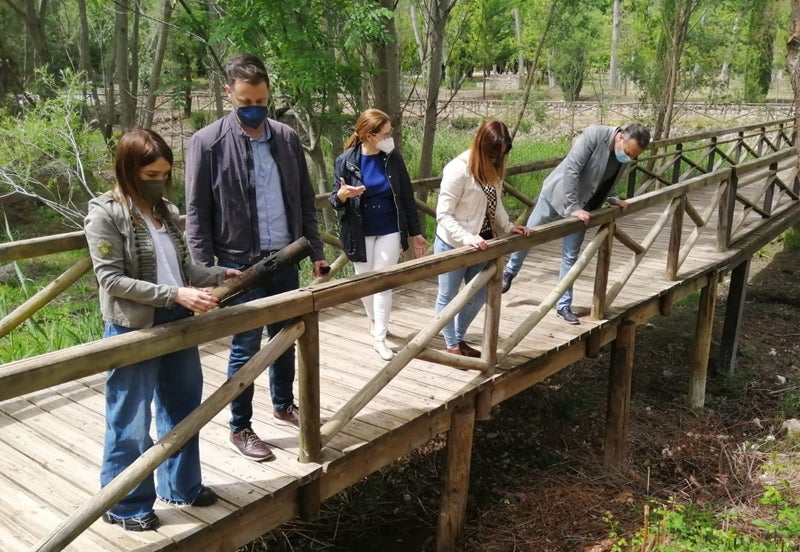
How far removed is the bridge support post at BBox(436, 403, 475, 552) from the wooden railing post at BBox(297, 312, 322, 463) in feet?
4.30

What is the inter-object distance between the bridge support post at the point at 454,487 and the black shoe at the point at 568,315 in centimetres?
132

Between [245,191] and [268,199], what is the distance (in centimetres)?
11

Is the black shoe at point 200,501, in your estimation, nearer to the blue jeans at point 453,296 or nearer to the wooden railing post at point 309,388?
the wooden railing post at point 309,388

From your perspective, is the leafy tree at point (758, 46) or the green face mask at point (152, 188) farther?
the leafy tree at point (758, 46)

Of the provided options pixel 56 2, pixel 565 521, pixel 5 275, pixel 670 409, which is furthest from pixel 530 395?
pixel 56 2

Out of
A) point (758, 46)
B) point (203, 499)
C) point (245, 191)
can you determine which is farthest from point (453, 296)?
point (758, 46)

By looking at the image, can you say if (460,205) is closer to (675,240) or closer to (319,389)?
(319,389)

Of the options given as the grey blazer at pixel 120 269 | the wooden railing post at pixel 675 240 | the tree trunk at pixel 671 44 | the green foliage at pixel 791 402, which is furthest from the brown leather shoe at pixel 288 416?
the tree trunk at pixel 671 44

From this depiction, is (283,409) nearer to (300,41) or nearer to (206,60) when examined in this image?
(300,41)

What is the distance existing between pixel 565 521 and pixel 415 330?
67.4 inches

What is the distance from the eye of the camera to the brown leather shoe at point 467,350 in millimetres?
4645

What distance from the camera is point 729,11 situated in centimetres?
2070

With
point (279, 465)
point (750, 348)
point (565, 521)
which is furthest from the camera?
point (750, 348)

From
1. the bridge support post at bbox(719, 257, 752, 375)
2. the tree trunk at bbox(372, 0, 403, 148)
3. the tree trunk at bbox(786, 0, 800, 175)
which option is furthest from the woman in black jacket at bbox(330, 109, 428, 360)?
the bridge support post at bbox(719, 257, 752, 375)
